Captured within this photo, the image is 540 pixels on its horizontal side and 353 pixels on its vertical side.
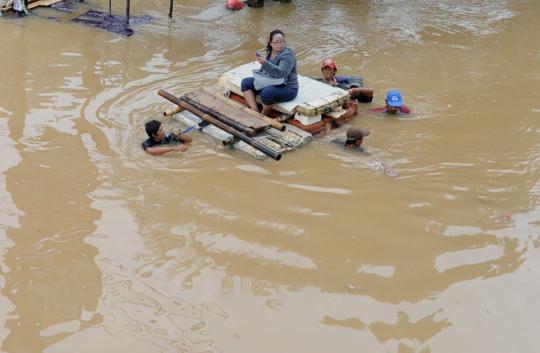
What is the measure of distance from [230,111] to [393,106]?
2.01 meters

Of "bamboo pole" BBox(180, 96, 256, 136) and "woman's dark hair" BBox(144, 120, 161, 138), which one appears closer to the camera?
"woman's dark hair" BBox(144, 120, 161, 138)

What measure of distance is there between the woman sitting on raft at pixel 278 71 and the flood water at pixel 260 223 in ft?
2.31

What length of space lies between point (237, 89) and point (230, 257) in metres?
3.01

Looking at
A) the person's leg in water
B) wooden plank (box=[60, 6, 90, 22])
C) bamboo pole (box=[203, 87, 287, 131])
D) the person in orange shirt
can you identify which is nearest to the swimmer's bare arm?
bamboo pole (box=[203, 87, 287, 131])

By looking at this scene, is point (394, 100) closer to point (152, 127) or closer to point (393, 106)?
point (393, 106)

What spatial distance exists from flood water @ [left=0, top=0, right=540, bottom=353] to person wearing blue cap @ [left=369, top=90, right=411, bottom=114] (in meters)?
0.15

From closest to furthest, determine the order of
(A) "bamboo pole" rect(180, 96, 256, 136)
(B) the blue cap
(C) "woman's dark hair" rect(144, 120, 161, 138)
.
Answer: (C) "woman's dark hair" rect(144, 120, 161, 138) < (A) "bamboo pole" rect(180, 96, 256, 136) < (B) the blue cap

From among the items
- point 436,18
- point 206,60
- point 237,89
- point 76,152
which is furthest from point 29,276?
point 436,18

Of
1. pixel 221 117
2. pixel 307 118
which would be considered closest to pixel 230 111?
pixel 221 117

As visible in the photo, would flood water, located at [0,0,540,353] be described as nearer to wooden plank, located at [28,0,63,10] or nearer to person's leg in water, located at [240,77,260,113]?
person's leg in water, located at [240,77,260,113]

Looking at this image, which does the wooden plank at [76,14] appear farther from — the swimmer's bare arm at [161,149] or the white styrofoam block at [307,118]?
the white styrofoam block at [307,118]

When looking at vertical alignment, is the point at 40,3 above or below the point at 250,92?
below

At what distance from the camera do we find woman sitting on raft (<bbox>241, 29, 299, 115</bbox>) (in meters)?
6.42

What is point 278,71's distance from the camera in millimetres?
6395
